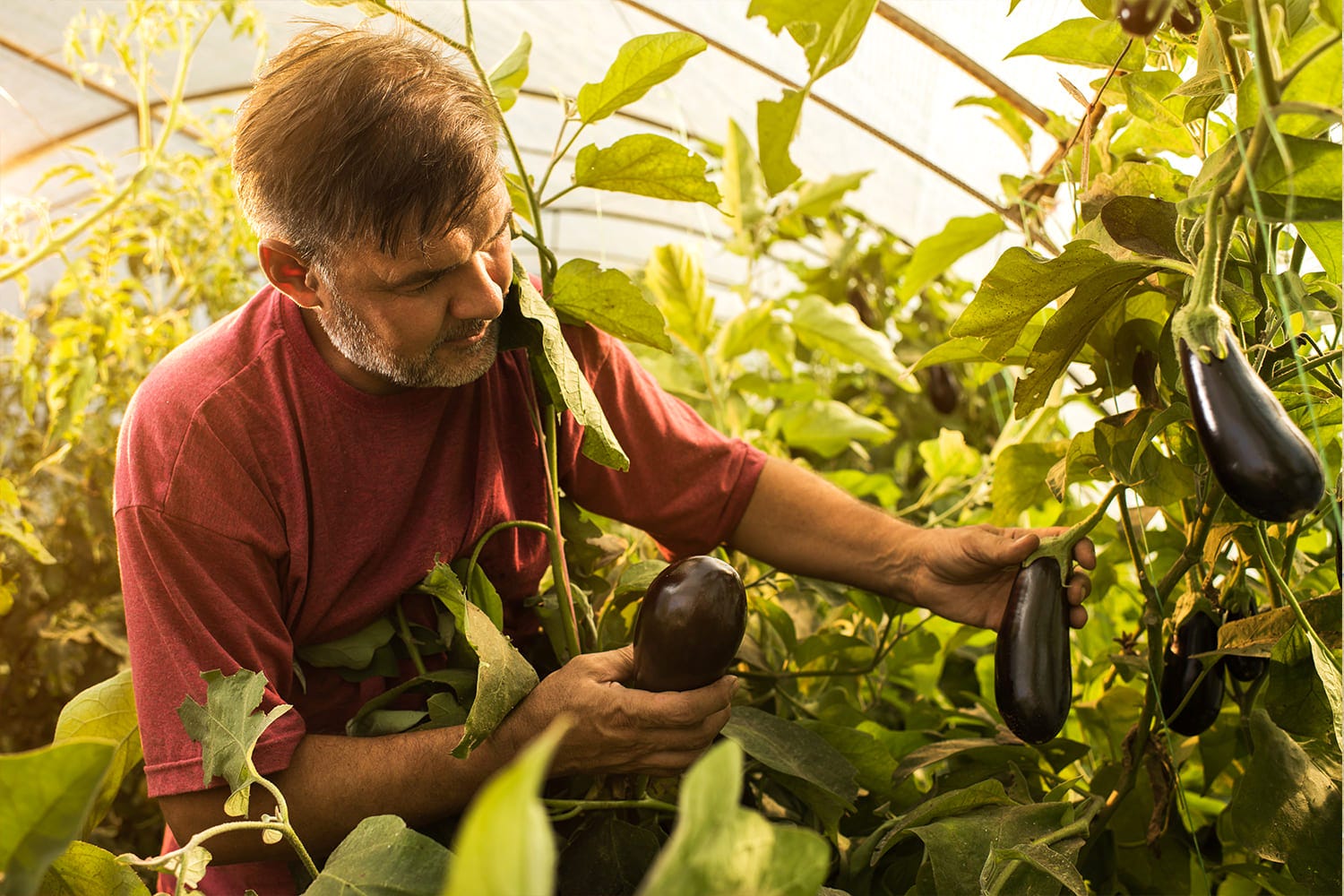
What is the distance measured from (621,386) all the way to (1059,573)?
0.51 m

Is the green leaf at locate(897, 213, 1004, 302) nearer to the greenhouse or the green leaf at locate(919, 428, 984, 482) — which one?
the greenhouse

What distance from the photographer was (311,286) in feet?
3.22

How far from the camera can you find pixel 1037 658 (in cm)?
73

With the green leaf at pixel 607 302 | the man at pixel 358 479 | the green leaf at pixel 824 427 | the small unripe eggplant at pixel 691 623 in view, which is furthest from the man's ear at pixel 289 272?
the green leaf at pixel 824 427

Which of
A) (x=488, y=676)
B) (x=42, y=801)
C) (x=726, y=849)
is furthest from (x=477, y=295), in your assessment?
(x=726, y=849)

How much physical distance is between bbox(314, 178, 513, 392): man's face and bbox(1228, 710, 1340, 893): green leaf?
0.61 meters

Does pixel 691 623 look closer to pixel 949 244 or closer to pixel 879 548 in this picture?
pixel 879 548

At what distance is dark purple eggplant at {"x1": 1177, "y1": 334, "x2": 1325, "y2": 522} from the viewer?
1.50 ft

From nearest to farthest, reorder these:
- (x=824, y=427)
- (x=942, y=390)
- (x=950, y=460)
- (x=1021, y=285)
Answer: (x=1021, y=285), (x=950, y=460), (x=824, y=427), (x=942, y=390)

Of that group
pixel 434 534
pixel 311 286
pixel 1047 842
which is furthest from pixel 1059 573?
pixel 311 286

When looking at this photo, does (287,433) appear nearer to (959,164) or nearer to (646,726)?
(646,726)

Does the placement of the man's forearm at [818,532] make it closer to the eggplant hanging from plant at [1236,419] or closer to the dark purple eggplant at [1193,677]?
the dark purple eggplant at [1193,677]

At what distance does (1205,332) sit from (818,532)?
25.9 inches

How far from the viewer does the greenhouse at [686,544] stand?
0.54 m
